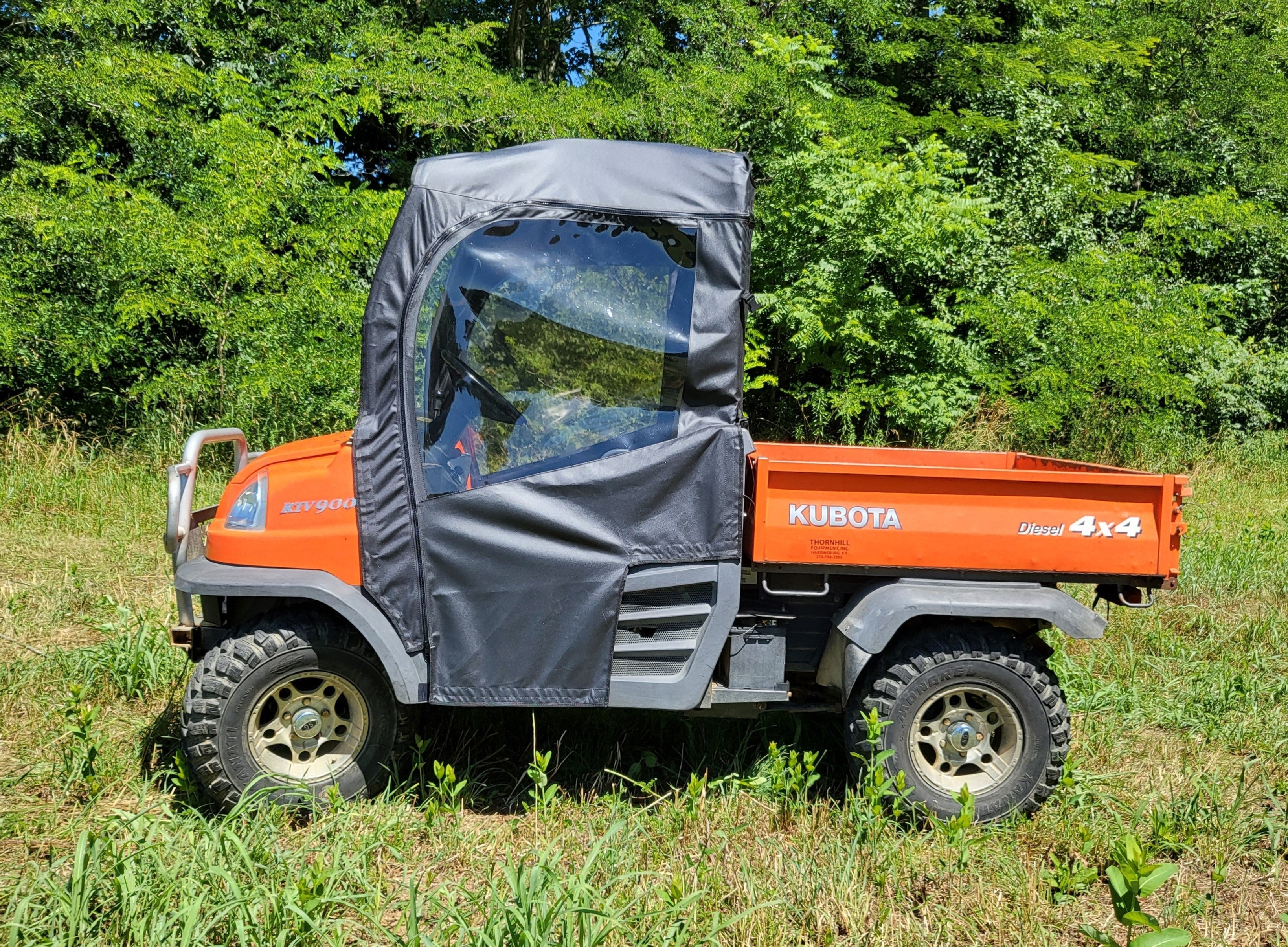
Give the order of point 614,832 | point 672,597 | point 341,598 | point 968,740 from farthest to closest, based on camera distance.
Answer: point 968,740, point 672,597, point 341,598, point 614,832

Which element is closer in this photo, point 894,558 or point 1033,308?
point 894,558

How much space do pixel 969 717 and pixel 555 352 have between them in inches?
80.0

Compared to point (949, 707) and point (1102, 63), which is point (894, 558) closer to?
point (949, 707)

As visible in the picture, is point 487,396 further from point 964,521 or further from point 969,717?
point 969,717

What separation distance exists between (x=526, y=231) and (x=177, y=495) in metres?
1.55

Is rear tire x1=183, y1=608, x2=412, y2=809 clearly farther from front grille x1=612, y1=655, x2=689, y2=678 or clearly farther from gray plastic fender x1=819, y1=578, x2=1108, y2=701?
gray plastic fender x1=819, y1=578, x2=1108, y2=701

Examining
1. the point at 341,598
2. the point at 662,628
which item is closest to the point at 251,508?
the point at 341,598

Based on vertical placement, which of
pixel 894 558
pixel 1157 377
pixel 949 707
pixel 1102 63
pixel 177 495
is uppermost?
pixel 1102 63

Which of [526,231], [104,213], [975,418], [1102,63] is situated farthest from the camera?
[1102,63]

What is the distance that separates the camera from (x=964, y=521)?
11.4 feet

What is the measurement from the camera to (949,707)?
3.60m

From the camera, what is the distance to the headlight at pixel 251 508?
346cm

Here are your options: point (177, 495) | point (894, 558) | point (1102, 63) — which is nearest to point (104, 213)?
point (177, 495)

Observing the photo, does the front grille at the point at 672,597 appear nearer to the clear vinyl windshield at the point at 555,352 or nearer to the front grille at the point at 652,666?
the front grille at the point at 652,666
